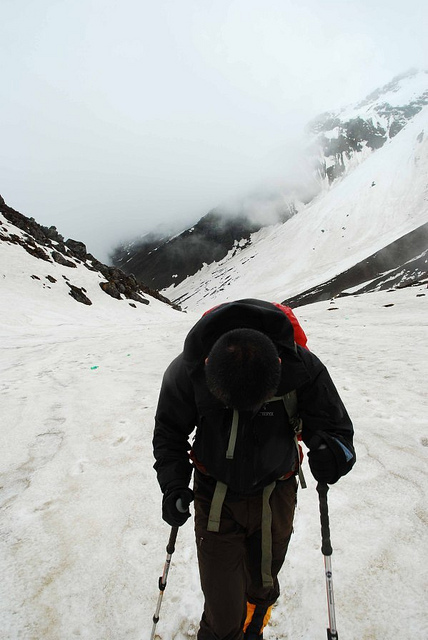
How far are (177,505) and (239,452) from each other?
1.85ft

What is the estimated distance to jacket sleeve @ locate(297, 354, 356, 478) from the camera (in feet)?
6.87

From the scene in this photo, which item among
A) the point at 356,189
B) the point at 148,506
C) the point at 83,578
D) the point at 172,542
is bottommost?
the point at 356,189

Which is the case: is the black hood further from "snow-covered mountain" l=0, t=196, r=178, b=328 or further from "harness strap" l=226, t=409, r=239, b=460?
"snow-covered mountain" l=0, t=196, r=178, b=328

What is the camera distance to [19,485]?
396 centimetres

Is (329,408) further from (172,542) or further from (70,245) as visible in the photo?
(70,245)

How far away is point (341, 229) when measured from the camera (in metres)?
134

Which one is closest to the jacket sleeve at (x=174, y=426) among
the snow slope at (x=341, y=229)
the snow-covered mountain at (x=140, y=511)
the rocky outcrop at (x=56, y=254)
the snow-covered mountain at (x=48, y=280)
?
the snow-covered mountain at (x=140, y=511)

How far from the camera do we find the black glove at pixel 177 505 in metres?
2.12

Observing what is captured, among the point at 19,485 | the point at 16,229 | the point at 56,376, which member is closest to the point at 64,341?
the point at 56,376

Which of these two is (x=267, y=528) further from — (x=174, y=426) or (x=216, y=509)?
(x=174, y=426)

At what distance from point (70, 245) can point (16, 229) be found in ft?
45.1

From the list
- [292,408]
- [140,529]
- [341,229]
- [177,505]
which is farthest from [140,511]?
[341,229]

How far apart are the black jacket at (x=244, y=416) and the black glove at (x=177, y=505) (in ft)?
0.15

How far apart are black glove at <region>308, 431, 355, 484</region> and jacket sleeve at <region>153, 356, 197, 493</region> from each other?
0.80 metres
